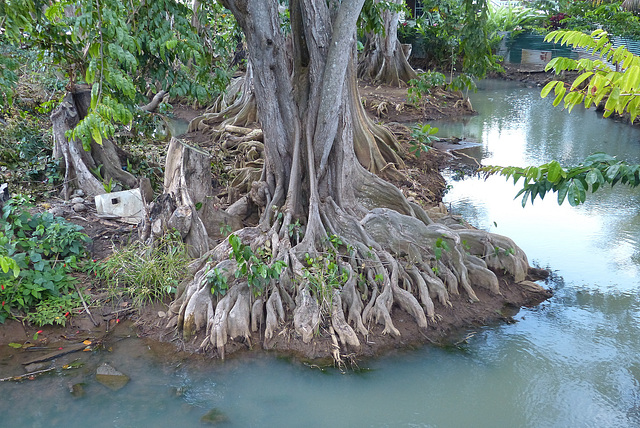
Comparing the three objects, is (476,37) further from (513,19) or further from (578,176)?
(513,19)

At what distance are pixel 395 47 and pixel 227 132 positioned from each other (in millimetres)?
8566

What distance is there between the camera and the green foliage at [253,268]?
4746 millimetres

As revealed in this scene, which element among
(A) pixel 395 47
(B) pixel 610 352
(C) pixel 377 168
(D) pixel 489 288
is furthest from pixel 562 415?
(A) pixel 395 47

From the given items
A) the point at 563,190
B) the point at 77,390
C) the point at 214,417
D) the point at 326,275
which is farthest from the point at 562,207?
the point at 77,390

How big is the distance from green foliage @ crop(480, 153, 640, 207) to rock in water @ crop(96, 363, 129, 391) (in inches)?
128

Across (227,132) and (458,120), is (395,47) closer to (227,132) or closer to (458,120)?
(458,120)

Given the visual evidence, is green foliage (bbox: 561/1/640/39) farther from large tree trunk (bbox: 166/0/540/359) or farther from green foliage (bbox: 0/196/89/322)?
green foliage (bbox: 0/196/89/322)

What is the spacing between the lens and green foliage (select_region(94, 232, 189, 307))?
5.09m

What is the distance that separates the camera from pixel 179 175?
5887 mm

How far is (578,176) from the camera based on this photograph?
3.04 metres

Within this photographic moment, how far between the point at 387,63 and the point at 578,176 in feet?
45.7

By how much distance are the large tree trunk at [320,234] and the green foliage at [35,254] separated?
1146 mm

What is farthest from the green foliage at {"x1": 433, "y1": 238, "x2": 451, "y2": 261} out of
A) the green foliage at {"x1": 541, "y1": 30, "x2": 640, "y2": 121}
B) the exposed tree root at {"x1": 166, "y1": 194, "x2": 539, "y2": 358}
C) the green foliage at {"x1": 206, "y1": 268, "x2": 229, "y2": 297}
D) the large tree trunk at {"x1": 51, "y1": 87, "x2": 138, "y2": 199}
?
the large tree trunk at {"x1": 51, "y1": 87, "x2": 138, "y2": 199}

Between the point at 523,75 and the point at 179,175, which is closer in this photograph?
the point at 179,175
